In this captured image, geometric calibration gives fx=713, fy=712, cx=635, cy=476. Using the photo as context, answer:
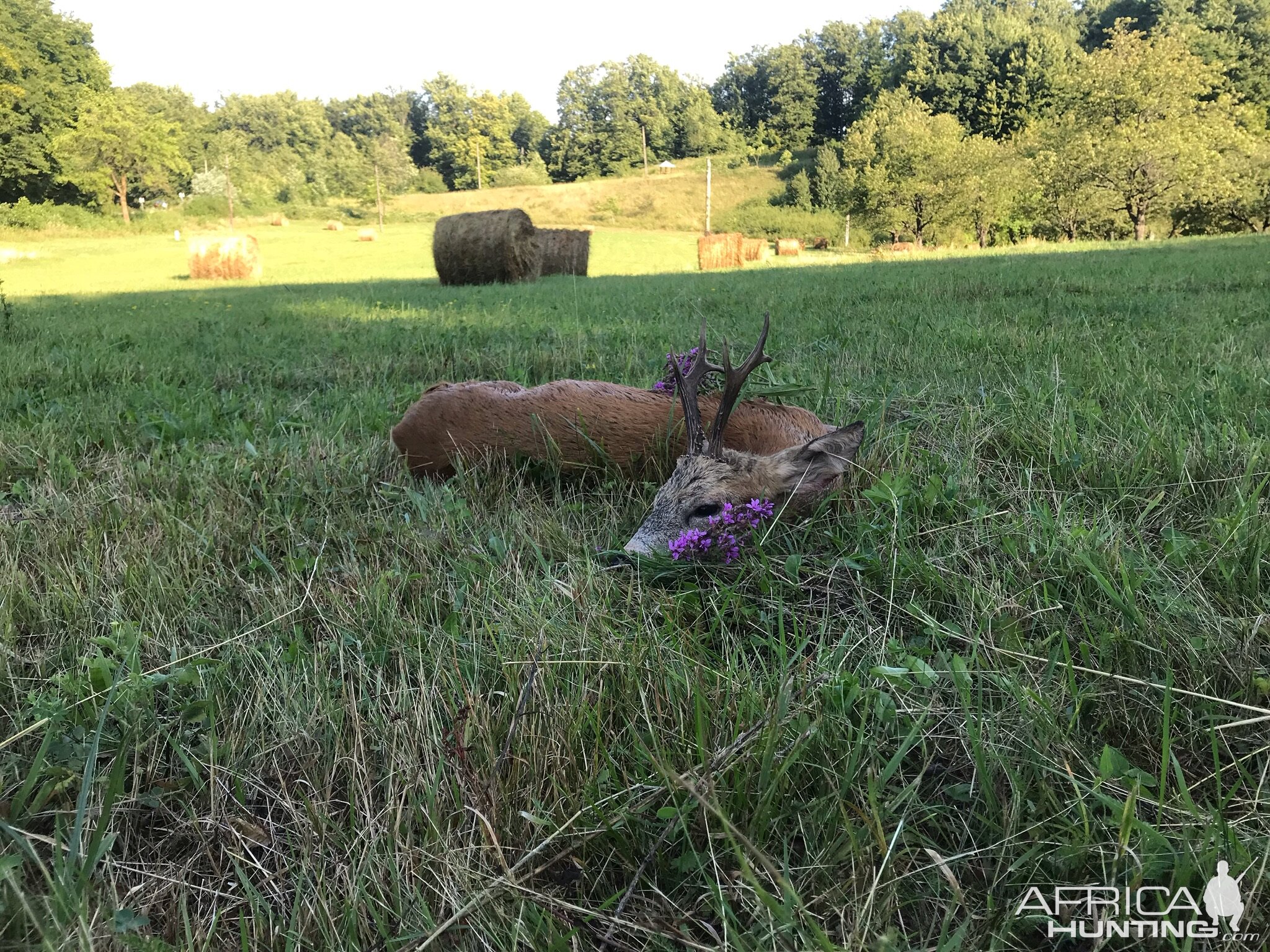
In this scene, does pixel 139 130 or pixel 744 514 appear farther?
pixel 139 130

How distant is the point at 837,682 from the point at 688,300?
800 cm

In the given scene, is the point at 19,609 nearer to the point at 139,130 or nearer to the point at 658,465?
the point at 658,465

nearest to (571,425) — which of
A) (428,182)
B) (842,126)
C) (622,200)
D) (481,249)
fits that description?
(481,249)

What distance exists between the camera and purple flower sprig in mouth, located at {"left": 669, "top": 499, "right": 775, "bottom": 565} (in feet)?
6.29

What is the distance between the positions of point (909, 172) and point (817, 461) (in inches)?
1695

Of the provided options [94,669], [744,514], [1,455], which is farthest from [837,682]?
[1,455]

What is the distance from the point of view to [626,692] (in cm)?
140

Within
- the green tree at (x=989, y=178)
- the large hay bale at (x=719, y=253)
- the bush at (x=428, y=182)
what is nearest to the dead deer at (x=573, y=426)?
the large hay bale at (x=719, y=253)

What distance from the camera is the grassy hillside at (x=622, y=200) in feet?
155

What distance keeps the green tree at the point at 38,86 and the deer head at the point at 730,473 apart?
58624 mm

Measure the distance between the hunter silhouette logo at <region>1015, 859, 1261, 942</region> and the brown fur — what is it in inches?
64.1

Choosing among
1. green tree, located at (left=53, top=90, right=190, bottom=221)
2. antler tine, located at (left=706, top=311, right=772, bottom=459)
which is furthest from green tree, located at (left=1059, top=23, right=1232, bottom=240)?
green tree, located at (left=53, top=90, right=190, bottom=221)

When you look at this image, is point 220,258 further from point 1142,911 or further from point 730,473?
point 1142,911

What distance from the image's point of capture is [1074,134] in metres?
31.8
